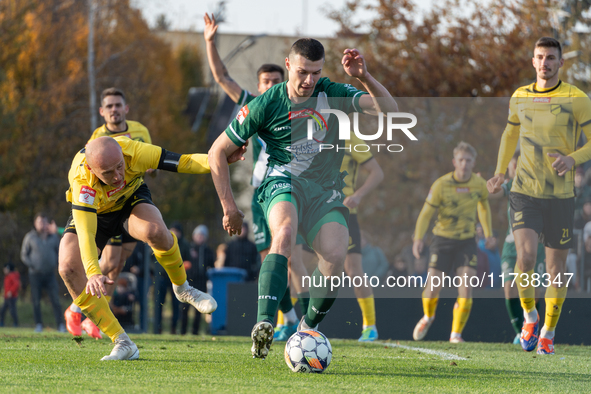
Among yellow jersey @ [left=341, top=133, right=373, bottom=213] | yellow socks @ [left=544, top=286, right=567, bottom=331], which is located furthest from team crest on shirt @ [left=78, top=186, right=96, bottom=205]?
yellow socks @ [left=544, top=286, right=567, bottom=331]

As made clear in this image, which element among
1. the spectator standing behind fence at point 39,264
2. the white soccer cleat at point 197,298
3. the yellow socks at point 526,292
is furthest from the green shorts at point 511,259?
the spectator standing behind fence at point 39,264

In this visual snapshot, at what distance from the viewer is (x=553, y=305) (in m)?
7.01

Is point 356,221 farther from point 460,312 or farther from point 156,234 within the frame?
point 156,234

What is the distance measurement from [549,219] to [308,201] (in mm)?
2770

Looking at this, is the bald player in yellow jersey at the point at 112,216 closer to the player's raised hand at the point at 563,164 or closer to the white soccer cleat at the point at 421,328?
the player's raised hand at the point at 563,164

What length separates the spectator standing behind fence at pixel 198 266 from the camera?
1168 cm

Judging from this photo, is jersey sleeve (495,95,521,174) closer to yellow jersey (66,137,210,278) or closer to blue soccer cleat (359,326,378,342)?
blue soccer cleat (359,326,378,342)

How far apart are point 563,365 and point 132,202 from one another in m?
3.88

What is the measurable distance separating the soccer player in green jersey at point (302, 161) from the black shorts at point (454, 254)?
3484 millimetres

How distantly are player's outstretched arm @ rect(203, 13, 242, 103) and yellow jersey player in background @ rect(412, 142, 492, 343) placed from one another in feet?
9.24

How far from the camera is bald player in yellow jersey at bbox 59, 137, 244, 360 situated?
5.29 metres

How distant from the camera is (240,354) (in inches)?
241

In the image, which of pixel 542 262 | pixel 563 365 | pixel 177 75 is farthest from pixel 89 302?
pixel 177 75

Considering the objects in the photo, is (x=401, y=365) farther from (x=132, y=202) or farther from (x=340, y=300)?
(x=340, y=300)
